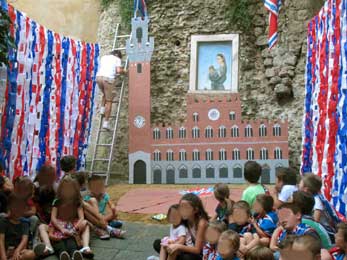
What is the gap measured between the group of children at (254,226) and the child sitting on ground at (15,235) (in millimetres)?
1141

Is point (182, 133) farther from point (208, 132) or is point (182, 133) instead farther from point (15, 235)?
point (15, 235)

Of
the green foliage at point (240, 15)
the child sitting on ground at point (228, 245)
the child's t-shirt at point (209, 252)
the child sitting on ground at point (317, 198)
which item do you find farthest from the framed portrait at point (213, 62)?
the child sitting on ground at point (228, 245)

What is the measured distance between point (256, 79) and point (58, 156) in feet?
15.5

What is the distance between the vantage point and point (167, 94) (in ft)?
33.7

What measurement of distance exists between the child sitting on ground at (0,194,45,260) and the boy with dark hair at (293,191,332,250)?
2.22 meters

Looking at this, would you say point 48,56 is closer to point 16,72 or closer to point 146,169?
point 16,72

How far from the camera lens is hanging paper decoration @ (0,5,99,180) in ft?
19.3

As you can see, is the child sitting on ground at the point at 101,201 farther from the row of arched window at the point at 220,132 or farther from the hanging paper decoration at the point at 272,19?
the hanging paper decoration at the point at 272,19

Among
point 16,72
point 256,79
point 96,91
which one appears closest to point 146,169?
point 96,91

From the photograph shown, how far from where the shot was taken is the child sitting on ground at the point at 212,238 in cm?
370

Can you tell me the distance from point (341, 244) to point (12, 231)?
2.75 m

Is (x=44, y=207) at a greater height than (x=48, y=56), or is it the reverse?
(x=48, y=56)

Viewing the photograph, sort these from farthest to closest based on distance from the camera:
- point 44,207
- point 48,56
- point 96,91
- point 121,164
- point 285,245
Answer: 1. point 121,164
2. point 96,91
3. point 48,56
4. point 44,207
5. point 285,245

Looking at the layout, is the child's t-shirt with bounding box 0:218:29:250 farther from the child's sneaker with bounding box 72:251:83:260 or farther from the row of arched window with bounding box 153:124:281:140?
the row of arched window with bounding box 153:124:281:140
